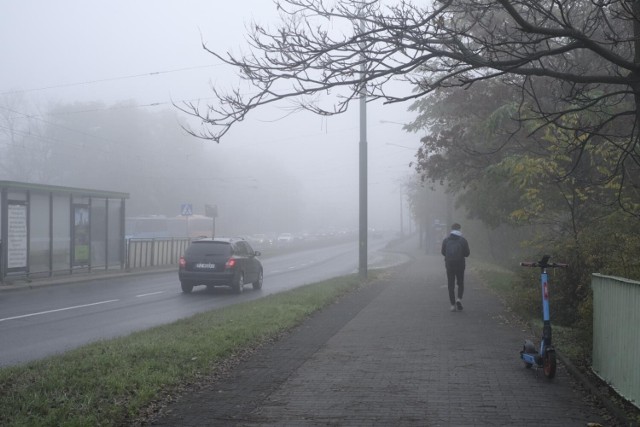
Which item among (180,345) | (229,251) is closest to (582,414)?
(180,345)

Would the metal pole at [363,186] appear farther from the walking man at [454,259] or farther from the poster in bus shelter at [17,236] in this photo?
the poster in bus shelter at [17,236]

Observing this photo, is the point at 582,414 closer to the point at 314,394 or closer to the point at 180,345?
the point at 314,394

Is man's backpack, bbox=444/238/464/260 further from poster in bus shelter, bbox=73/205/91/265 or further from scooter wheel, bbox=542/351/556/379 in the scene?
poster in bus shelter, bbox=73/205/91/265

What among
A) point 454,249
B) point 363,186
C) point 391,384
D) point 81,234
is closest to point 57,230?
point 81,234

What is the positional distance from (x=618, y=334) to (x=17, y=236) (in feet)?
68.0

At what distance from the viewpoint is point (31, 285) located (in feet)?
73.8

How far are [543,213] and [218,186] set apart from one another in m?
68.5

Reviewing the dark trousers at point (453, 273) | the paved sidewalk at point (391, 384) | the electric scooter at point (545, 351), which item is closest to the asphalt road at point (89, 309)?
the paved sidewalk at point (391, 384)

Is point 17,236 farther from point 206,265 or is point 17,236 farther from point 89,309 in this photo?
point 89,309

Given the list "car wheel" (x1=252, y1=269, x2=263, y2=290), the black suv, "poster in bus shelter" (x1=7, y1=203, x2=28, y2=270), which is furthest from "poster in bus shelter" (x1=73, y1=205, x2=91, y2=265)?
"car wheel" (x1=252, y1=269, x2=263, y2=290)

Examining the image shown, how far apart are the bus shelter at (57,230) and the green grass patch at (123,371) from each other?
1299cm

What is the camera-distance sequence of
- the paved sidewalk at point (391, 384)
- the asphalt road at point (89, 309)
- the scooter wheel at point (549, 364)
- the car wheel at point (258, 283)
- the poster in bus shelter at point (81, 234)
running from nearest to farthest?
the paved sidewalk at point (391, 384), the scooter wheel at point (549, 364), the asphalt road at point (89, 309), the car wheel at point (258, 283), the poster in bus shelter at point (81, 234)

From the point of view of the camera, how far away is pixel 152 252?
111ft

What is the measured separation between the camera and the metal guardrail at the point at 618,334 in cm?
612
